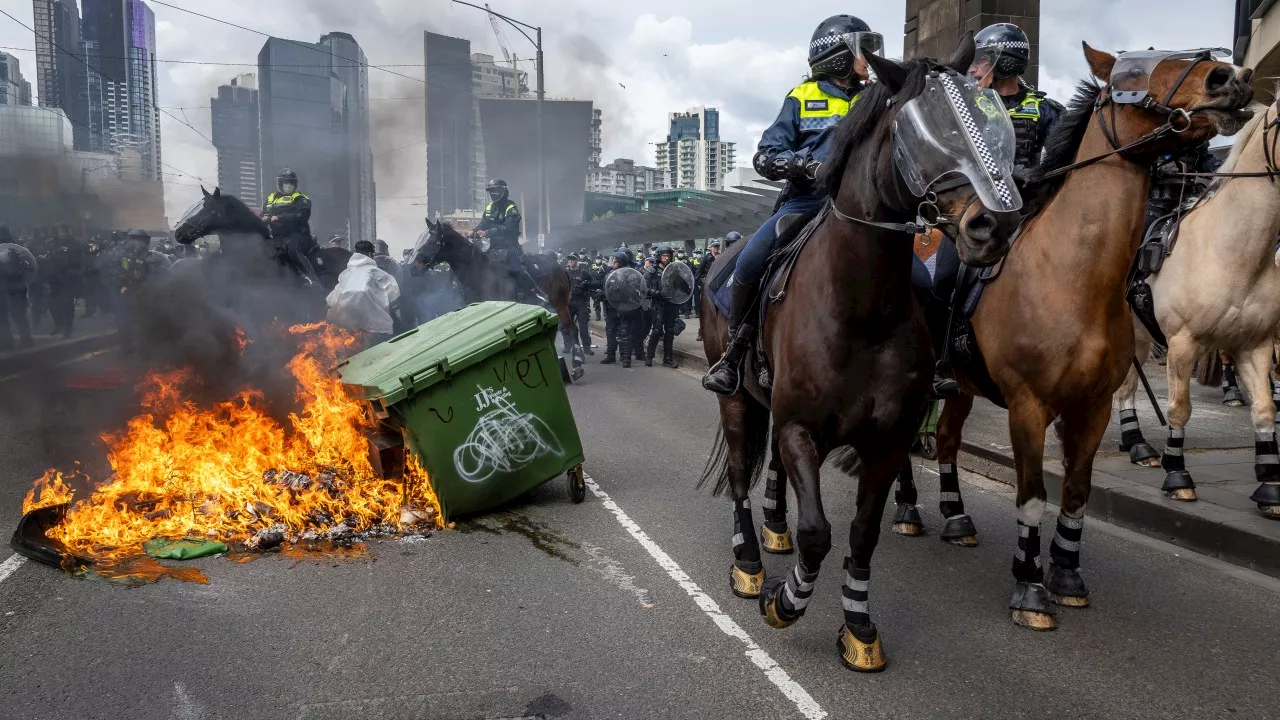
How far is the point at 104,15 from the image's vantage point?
1074 centimetres

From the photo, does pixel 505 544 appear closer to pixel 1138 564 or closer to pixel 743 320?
pixel 743 320

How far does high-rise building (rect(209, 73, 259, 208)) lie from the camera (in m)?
26.6

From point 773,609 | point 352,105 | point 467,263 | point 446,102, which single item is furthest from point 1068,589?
point 446,102

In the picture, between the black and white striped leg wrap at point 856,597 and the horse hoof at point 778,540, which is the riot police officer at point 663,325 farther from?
the black and white striped leg wrap at point 856,597

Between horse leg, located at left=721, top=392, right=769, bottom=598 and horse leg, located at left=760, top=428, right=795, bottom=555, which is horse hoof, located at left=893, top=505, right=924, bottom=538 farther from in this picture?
horse leg, located at left=721, top=392, right=769, bottom=598

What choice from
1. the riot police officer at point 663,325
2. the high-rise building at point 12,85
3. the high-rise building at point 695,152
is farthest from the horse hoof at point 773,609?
the high-rise building at point 695,152

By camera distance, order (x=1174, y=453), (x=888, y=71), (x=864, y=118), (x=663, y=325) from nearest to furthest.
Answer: (x=888, y=71) → (x=864, y=118) → (x=1174, y=453) → (x=663, y=325)

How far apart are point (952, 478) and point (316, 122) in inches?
1110

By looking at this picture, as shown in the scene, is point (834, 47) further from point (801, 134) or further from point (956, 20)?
point (956, 20)

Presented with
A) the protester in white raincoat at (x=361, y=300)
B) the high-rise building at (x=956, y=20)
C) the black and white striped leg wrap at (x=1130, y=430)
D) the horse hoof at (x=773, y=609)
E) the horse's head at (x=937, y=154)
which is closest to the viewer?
the horse's head at (x=937, y=154)

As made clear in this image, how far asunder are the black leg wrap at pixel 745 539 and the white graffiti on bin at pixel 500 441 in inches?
77.1

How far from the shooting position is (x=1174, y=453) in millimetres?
6824

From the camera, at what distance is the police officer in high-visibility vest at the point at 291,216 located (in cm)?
1392

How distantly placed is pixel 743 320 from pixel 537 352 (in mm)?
2213
